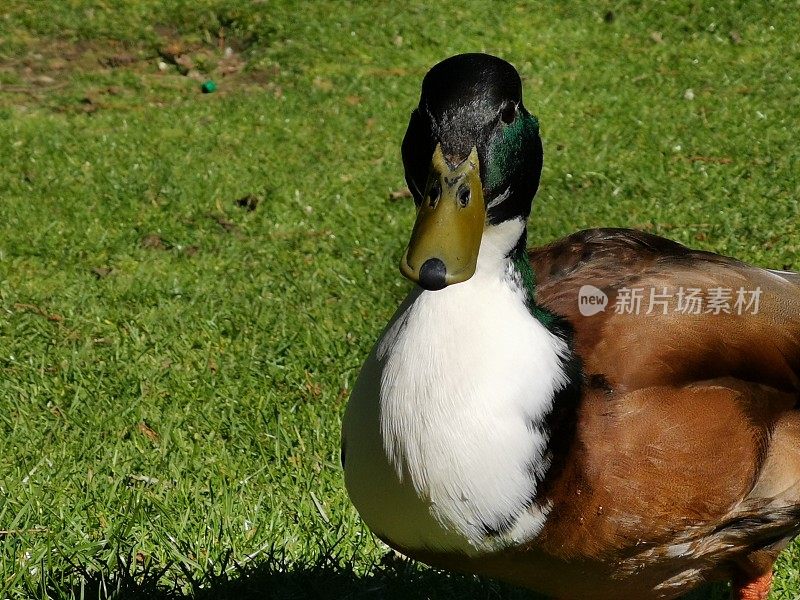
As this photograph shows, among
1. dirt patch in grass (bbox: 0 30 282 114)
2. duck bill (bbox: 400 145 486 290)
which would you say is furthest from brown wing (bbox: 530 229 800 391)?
dirt patch in grass (bbox: 0 30 282 114)

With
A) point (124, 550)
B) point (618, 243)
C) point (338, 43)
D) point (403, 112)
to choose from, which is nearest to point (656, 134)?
point (403, 112)

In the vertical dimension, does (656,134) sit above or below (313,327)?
above

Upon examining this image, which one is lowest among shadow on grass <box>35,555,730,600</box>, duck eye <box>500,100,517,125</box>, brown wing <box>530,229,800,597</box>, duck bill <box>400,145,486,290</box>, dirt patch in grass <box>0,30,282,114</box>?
shadow on grass <box>35,555,730,600</box>

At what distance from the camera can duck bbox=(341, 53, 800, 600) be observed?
214cm

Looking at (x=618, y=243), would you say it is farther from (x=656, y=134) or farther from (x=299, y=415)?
(x=656, y=134)

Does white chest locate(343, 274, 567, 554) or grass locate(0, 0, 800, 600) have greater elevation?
white chest locate(343, 274, 567, 554)

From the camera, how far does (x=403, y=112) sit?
7.16 meters

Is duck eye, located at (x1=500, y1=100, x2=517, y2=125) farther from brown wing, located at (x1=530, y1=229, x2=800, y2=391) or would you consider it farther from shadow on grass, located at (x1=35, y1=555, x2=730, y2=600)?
shadow on grass, located at (x1=35, y1=555, x2=730, y2=600)

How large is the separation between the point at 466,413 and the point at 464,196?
453mm

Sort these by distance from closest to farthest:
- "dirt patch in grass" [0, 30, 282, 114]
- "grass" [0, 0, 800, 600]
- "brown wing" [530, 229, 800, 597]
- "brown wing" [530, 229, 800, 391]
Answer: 1. "brown wing" [530, 229, 800, 597]
2. "brown wing" [530, 229, 800, 391]
3. "grass" [0, 0, 800, 600]
4. "dirt patch in grass" [0, 30, 282, 114]

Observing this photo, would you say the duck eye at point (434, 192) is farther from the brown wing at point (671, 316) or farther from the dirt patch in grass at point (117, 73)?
the dirt patch in grass at point (117, 73)

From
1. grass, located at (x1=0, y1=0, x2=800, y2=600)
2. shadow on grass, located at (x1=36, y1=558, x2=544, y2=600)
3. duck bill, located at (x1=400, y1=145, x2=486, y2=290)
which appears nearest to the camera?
duck bill, located at (x1=400, y1=145, x2=486, y2=290)

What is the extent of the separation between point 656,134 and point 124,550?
471 cm

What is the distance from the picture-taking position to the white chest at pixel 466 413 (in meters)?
2.18
